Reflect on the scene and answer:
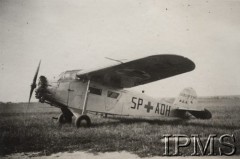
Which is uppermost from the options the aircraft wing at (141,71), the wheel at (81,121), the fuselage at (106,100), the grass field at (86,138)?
the aircraft wing at (141,71)

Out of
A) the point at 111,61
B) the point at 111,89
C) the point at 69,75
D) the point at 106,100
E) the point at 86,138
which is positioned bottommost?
the point at 86,138

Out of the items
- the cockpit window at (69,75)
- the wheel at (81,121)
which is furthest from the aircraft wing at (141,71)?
the wheel at (81,121)

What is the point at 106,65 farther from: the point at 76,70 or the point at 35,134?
the point at 35,134

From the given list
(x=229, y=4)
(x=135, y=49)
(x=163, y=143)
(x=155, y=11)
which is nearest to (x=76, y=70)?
(x=135, y=49)

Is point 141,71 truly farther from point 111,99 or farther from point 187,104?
point 187,104

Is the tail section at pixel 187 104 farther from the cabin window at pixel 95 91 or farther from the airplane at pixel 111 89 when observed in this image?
the cabin window at pixel 95 91

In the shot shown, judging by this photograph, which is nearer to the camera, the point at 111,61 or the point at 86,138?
the point at 86,138

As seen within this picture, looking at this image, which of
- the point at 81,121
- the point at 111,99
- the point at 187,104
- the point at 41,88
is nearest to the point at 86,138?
the point at 81,121
